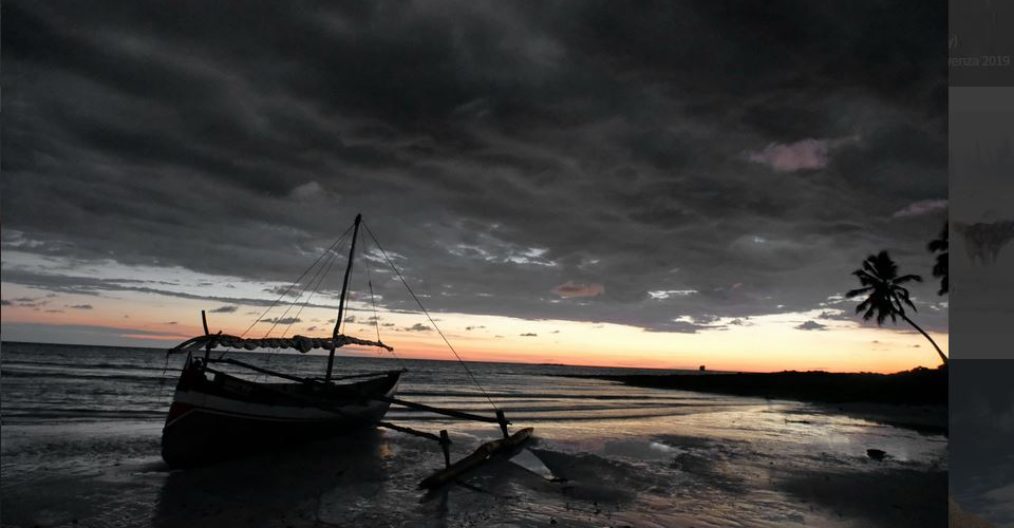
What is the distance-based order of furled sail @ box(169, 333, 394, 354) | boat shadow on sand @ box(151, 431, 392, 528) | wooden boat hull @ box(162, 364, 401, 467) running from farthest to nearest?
furled sail @ box(169, 333, 394, 354), wooden boat hull @ box(162, 364, 401, 467), boat shadow on sand @ box(151, 431, 392, 528)

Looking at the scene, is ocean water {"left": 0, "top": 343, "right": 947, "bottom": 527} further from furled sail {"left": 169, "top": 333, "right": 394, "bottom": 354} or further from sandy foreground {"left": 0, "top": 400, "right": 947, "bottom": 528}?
furled sail {"left": 169, "top": 333, "right": 394, "bottom": 354}

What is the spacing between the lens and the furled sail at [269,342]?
17053 millimetres

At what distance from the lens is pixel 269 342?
20.4 meters

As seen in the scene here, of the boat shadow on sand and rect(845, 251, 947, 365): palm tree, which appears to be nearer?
the boat shadow on sand

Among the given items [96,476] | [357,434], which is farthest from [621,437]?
[96,476]

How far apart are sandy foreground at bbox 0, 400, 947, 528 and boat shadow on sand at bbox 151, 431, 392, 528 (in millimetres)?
48

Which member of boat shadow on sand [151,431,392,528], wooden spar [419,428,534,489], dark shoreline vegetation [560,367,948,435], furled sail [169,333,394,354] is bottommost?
boat shadow on sand [151,431,392,528]

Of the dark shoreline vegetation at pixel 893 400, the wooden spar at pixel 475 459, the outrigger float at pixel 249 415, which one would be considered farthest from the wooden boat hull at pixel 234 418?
the dark shoreline vegetation at pixel 893 400

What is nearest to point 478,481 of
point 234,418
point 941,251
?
point 234,418

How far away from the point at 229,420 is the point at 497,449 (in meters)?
8.53

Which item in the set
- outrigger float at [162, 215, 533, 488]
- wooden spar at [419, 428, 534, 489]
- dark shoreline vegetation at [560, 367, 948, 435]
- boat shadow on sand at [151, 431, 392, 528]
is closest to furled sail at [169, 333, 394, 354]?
outrigger float at [162, 215, 533, 488]

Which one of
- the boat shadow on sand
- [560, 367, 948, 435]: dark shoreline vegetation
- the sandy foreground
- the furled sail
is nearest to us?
the boat shadow on sand

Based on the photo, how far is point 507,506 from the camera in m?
12.1

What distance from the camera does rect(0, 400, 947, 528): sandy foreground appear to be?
11141 mm
